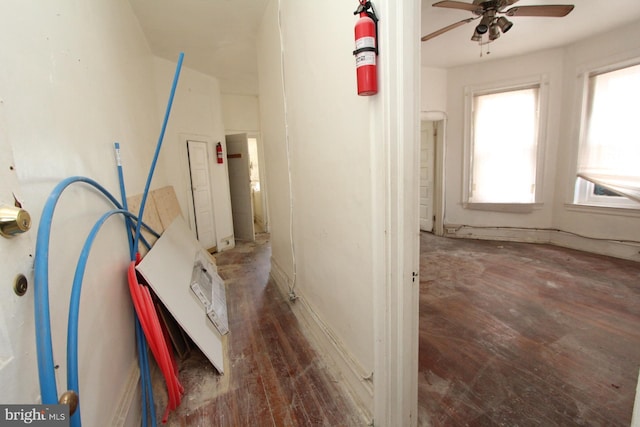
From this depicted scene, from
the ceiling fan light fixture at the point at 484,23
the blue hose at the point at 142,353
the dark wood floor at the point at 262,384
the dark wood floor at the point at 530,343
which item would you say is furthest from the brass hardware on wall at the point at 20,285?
the ceiling fan light fixture at the point at 484,23

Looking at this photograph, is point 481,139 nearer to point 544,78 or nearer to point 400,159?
point 544,78

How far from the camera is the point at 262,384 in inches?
65.1

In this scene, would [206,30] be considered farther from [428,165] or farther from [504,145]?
[504,145]

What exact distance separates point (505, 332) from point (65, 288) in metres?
2.66

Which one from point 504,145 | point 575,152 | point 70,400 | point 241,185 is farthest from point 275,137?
point 575,152

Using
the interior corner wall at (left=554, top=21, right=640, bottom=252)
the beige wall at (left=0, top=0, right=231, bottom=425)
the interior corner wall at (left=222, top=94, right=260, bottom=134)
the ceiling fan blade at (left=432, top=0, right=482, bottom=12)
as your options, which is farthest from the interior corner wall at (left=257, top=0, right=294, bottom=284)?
the interior corner wall at (left=554, top=21, right=640, bottom=252)

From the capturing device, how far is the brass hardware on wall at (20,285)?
1.88ft

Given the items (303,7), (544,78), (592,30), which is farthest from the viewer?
(544,78)

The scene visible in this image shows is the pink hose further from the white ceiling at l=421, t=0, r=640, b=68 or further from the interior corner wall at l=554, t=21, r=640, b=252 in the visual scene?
the interior corner wall at l=554, t=21, r=640, b=252

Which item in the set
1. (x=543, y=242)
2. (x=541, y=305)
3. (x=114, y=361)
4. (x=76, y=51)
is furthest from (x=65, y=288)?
(x=543, y=242)

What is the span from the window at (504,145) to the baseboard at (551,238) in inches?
17.9

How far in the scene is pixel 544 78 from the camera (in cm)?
386

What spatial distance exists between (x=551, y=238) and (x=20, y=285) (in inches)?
216

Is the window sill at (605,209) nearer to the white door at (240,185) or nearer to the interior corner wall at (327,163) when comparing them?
the interior corner wall at (327,163)
